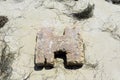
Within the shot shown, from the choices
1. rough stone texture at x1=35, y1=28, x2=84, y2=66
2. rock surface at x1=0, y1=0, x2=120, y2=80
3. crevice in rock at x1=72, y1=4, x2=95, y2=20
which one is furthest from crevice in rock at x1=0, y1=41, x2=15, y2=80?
crevice in rock at x1=72, y1=4, x2=95, y2=20

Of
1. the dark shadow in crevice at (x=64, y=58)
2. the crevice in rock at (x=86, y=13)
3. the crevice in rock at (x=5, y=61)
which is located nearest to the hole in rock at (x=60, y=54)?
the dark shadow in crevice at (x=64, y=58)

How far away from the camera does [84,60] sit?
448 centimetres

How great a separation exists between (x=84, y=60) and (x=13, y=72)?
959mm

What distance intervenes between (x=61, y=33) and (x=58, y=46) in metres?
0.47

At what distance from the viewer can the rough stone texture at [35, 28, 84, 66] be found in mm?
4379

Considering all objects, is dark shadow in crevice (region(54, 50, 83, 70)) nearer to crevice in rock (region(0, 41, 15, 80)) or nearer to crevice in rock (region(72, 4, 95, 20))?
crevice in rock (region(0, 41, 15, 80))

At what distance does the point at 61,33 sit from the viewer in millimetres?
5000

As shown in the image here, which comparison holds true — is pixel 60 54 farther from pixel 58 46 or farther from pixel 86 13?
pixel 86 13

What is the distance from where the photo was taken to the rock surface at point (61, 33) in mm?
4348

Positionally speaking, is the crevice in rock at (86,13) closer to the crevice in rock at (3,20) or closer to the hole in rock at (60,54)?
the hole in rock at (60,54)

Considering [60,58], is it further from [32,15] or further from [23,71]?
[32,15]

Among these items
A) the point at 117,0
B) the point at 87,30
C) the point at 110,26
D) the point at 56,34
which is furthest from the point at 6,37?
the point at 117,0

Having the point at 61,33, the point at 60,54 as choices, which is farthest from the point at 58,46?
the point at 61,33

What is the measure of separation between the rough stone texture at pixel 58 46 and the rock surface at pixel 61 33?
4.6 inches
